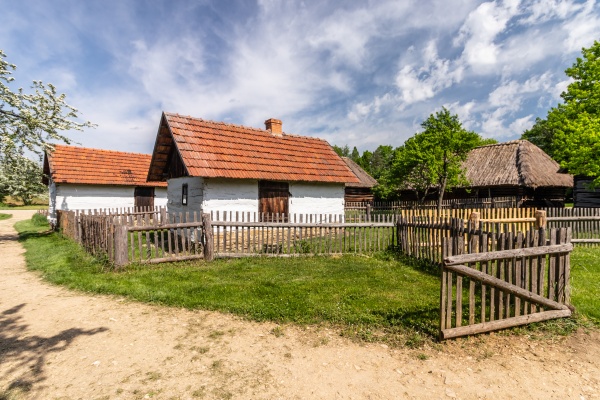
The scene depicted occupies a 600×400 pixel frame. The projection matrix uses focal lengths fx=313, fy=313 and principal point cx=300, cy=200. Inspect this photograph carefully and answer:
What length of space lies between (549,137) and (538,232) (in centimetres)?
6361

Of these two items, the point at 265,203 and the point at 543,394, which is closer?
the point at 543,394

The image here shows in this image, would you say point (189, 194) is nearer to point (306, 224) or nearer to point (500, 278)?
point (306, 224)

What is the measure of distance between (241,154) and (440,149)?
1533 cm

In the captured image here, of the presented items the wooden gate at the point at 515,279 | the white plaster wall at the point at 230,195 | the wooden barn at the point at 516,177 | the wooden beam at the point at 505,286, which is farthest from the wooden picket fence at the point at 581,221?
the wooden barn at the point at 516,177

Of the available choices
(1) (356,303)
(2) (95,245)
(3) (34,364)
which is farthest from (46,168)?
(1) (356,303)

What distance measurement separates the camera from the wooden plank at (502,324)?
171 inches

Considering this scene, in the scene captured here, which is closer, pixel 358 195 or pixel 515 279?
pixel 515 279

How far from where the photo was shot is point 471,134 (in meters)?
22.8

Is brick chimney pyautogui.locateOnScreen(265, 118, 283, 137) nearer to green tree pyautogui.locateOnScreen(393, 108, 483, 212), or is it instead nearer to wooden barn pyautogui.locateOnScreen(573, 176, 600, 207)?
green tree pyautogui.locateOnScreen(393, 108, 483, 212)

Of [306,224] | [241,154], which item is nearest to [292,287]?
[306,224]

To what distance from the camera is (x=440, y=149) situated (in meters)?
22.6

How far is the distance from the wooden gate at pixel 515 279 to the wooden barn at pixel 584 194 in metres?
18.4

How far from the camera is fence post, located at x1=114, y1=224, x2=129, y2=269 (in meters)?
8.31

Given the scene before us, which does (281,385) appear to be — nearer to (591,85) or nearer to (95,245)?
(95,245)
